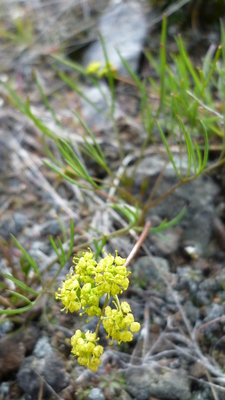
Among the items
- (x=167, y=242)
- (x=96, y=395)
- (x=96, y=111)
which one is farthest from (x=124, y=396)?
(x=96, y=111)

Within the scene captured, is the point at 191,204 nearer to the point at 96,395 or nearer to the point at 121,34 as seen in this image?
the point at 96,395

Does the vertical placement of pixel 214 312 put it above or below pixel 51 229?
below

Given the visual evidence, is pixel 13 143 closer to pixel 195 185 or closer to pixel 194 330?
pixel 195 185

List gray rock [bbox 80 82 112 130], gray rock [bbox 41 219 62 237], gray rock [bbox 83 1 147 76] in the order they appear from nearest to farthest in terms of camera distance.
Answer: gray rock [bbox 41 219 62 237] < gray rock [bbox 80 82 112 130] < gray rock [bbox 83 1 147 76]

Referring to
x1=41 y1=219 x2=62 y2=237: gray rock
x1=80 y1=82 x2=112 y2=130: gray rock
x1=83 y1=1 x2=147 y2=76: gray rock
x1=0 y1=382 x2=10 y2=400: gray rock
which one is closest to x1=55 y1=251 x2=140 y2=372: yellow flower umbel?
x1=0 y1=382 x2=10 y2=400: gray rock

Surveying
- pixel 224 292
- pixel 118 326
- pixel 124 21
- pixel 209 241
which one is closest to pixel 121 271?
pixel 118 326

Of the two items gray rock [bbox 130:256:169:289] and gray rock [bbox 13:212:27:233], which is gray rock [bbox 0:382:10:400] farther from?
gray rock [bbox 13:212:27:233]
